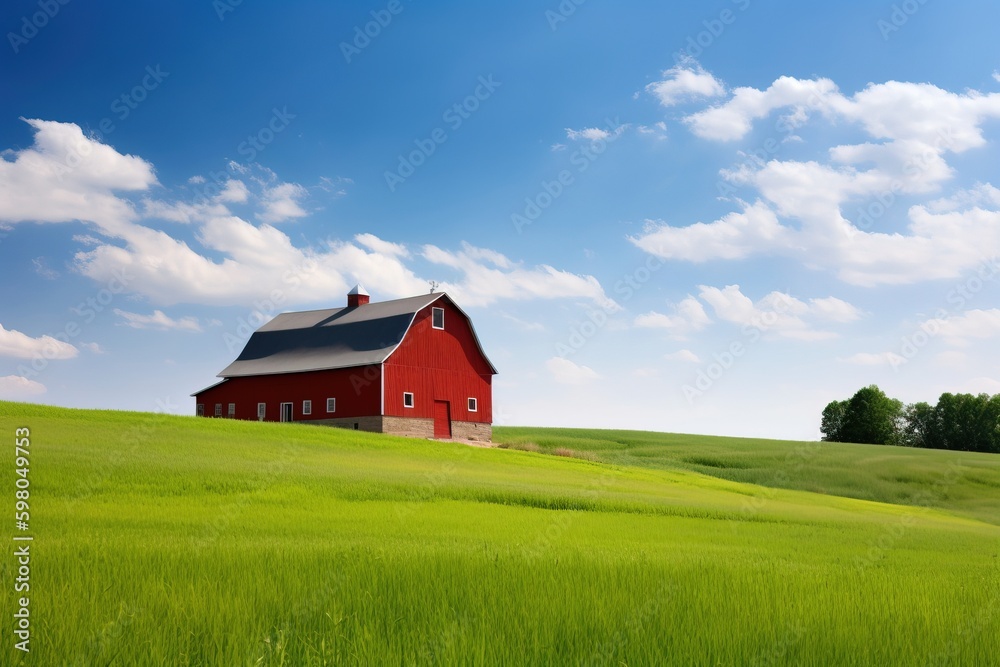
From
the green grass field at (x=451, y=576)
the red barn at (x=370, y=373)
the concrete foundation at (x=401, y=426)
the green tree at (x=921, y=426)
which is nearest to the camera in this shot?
the green grass field at (x=451, y=576)

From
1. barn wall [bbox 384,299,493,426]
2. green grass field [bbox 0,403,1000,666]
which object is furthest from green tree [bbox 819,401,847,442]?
green grass field [bbox 0,403,1000,666]

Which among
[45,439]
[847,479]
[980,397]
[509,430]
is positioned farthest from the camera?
[980,397]

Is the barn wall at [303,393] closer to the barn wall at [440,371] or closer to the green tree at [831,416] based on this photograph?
the barn wall at [440,371]

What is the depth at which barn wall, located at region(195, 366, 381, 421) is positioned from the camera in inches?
2042

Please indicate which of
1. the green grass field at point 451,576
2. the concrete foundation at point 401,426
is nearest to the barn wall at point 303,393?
the concrete foundation at point 401,426

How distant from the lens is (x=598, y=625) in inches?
237

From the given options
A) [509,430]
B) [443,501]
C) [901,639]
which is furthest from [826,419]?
[901,639]

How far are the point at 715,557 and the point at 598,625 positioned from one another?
6.03 m

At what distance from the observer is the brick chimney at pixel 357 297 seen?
61.3m

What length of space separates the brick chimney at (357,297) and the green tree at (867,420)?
221 ft

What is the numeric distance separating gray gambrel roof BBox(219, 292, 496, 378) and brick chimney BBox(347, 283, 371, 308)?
1.22 m

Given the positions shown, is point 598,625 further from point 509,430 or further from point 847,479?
point 509,430

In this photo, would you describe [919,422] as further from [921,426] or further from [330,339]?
[330,339]

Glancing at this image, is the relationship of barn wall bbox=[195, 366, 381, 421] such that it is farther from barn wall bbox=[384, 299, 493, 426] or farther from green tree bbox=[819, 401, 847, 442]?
green tree bbox=[819, 401, 847, 442]
